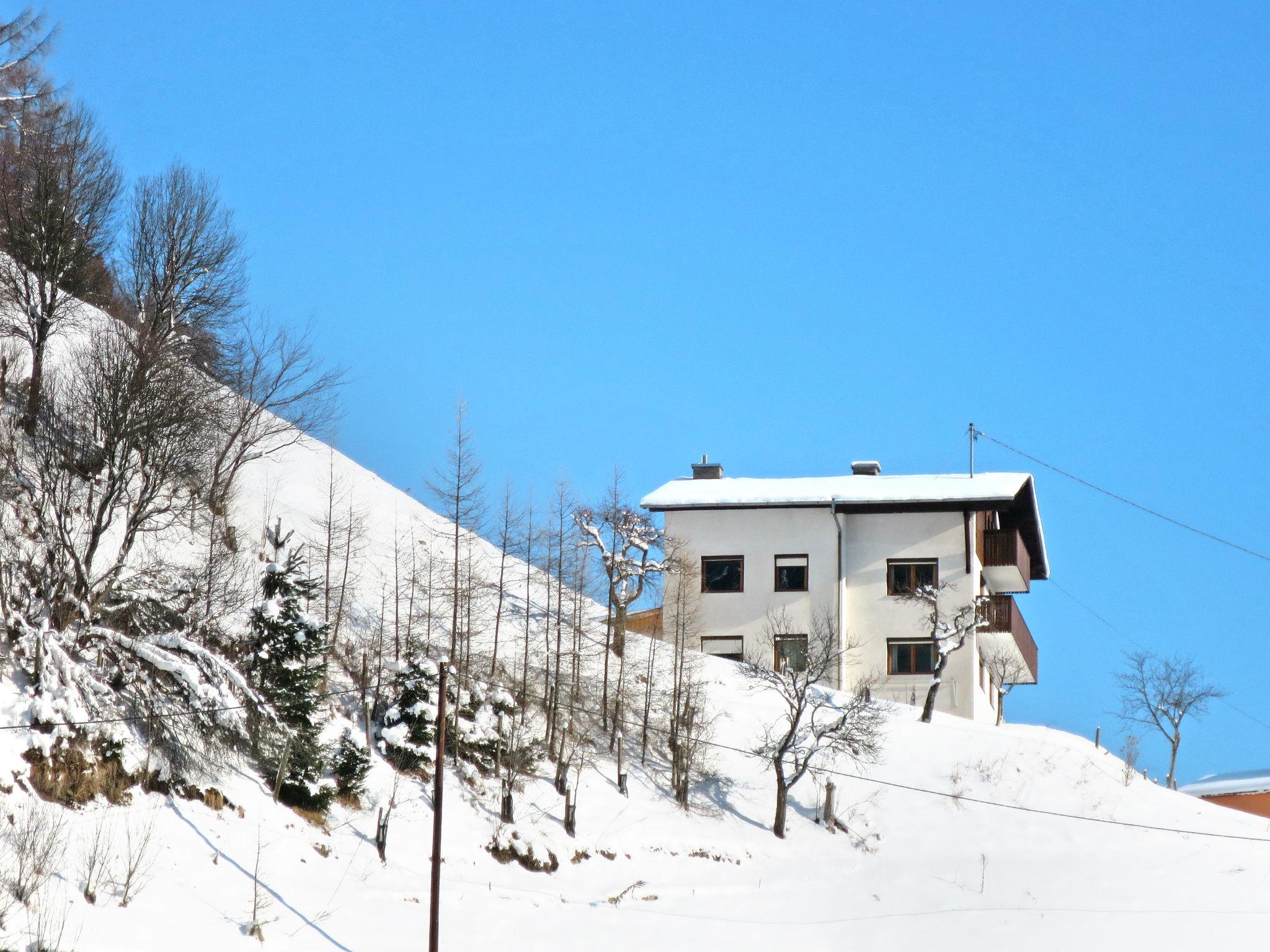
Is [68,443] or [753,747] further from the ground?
[68,443]

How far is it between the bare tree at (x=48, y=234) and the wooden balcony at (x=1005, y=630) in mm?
29395

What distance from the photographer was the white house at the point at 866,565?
152 feet

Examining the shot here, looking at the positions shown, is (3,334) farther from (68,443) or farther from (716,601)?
(716,601)

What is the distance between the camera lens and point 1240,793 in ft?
186

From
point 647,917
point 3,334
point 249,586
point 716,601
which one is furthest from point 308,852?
point 716,601

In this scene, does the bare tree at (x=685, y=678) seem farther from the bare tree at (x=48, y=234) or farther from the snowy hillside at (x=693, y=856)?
the bare tree at (x=48, y=234)

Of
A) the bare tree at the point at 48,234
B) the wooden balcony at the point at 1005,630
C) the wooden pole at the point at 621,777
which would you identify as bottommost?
the wooden pole at the point at 621,777

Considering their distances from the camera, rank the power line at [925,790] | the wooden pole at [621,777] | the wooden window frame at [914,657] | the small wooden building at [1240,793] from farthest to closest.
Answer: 1. the small wooden building at [1240,793]
2. the wooden window frame at [914,657]
3. the wooden pole at [621,777]
4. the power line at [925,790]

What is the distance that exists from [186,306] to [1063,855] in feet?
94.0

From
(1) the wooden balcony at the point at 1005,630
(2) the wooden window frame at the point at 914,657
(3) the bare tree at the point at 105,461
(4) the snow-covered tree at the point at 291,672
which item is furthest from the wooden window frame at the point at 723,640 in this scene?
(3) the bare tree at the point at 105,461

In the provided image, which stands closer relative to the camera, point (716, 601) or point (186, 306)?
point (186, 306)

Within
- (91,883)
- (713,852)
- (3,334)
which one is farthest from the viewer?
(3,334)

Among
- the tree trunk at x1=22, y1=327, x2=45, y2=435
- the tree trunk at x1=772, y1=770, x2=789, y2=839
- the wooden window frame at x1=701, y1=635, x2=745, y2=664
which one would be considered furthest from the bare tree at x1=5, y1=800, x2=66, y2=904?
the wooden window frame at x1=701, y1=635, x2=745, y2=664

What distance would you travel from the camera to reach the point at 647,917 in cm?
3025
